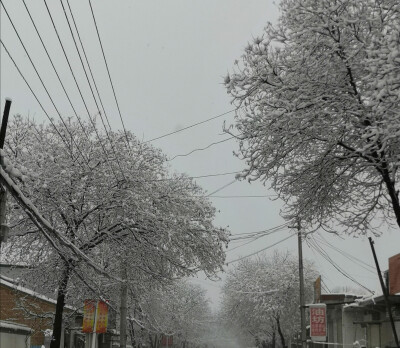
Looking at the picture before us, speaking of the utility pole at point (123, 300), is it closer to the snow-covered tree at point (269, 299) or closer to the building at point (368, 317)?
the building at point (368, 317)

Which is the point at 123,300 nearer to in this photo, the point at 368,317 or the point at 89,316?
the point at 89,316

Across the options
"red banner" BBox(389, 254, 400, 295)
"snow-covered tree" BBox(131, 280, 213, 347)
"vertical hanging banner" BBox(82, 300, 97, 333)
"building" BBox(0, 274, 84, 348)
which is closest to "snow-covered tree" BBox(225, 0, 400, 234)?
"red banner" BBox(389, 254, 400, 295)

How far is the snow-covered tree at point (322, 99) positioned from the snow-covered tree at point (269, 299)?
36.5 meters

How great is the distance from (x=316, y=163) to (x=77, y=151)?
9.40 meters

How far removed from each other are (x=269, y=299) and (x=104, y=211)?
34.0m

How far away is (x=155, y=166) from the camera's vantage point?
19734 mm

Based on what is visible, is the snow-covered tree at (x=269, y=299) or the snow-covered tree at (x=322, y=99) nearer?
the snow-covered tree at (x=322, y=99)

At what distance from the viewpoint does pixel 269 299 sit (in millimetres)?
48812

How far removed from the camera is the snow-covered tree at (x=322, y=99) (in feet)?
31.1

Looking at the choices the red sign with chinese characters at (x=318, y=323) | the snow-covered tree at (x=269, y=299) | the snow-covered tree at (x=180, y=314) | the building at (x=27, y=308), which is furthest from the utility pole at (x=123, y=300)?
the snow-covered tree at (x=269, y=299)

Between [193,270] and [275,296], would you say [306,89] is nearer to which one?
[193,270]

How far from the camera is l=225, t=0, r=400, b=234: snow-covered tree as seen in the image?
9492 mm

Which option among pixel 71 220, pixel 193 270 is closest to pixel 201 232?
pixel 193 270

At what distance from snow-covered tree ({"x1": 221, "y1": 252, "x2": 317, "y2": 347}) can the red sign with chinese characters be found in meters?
17.2
